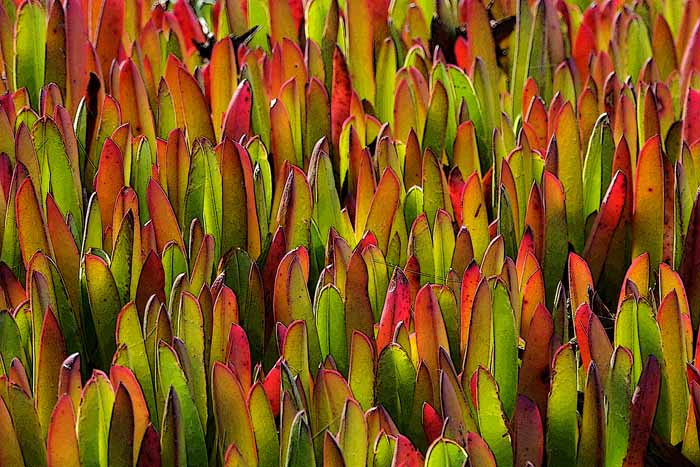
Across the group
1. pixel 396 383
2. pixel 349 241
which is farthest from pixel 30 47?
pixel 396 383

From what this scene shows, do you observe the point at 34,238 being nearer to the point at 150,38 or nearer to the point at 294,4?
the point at 150,38

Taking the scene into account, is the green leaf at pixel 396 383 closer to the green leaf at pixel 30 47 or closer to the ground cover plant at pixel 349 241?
the ground cover plant at pixel 349 241

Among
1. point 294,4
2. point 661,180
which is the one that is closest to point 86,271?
point 661,180

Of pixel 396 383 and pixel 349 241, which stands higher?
pixel 349 241

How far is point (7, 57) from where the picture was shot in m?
2.12

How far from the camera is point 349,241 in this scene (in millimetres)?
1613

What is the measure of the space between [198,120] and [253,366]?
0.56 meters

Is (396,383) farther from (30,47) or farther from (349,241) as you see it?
(30,47)

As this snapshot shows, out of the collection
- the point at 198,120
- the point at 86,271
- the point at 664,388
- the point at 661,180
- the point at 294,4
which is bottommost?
the point at 664,388

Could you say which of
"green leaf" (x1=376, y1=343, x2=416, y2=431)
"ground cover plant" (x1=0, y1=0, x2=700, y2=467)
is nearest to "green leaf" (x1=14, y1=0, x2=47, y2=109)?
"ground cover plant" (x1=0, y1=0, x2=700, y2=467)

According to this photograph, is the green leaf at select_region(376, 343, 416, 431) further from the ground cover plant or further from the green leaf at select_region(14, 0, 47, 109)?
the green leaf at select_region(14, 0, 47, 109)

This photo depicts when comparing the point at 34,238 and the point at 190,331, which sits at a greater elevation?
the point at 34,238

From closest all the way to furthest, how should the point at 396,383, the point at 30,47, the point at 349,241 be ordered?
1. the point at 396,383
2. the point at 349,241
3. the point at 30,47

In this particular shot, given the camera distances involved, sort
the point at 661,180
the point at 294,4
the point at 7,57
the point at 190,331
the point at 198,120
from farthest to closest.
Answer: the point at 294,4, the point at 7,57, the point at 198,120, the point at 661,180, the point at 190,331
